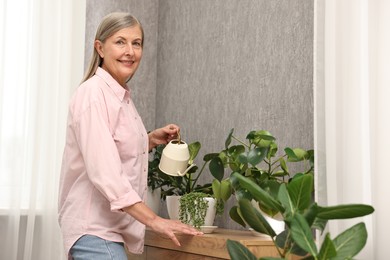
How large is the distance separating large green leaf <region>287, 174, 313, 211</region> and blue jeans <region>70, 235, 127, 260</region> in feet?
2.90

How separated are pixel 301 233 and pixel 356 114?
111 centimetres

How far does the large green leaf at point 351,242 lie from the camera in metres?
1.08

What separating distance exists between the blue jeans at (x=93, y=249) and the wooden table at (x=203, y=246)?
48 centimetres

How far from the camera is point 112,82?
2.04m

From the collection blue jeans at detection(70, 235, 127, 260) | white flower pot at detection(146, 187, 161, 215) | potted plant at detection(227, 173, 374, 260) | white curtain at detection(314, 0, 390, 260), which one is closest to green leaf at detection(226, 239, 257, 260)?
potted plant at detection(227, 173, 374, 260)

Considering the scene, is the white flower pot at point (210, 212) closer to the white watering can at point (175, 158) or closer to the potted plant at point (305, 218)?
the white watering can at point (175, 158)

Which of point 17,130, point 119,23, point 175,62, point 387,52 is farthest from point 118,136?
point 175,62

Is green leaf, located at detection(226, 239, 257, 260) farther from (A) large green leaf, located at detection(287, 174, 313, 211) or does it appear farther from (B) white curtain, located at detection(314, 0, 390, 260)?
(B) white curtain, located at detection(314, 0, 390, 260)

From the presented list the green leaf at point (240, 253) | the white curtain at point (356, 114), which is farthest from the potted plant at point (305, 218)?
the white curtain at point (356, 114)

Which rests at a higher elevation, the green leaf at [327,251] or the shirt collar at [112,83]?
the shirt collar at [112,83]

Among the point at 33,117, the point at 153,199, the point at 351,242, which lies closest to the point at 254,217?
the point at 351,242

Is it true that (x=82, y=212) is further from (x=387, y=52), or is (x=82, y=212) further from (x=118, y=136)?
(x=387, y=52)

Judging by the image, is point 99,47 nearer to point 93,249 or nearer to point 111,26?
point 111,26

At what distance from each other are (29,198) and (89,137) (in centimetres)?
130
